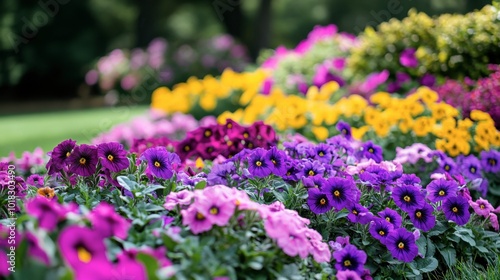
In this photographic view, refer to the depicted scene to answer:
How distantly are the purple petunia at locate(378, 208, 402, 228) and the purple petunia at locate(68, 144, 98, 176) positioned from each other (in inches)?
48.5

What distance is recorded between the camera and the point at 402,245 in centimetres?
266

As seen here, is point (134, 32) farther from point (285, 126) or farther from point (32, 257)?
point (32, 257)

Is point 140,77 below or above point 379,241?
below

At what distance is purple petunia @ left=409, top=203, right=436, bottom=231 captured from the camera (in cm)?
280

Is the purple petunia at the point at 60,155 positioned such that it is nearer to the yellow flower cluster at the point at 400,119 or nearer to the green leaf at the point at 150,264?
the green leaf at the point at 150,264

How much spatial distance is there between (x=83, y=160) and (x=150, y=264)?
1.08 metres

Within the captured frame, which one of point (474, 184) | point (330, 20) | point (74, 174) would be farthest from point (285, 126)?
point (330, 20)

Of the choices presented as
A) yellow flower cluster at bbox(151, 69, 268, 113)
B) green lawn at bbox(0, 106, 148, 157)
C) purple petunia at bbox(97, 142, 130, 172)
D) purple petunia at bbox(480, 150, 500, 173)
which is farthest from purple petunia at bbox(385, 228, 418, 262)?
green lawn at bbox(0, 106, 148, 157)

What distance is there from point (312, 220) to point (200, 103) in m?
5.36

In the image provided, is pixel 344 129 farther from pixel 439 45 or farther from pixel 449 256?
pixel 439 45

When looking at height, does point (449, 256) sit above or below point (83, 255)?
below

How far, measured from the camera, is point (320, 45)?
25.9ft

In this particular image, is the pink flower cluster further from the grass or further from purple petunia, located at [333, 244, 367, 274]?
the grass

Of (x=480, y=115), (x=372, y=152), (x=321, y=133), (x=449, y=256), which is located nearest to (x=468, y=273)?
(x=449, y=256)
